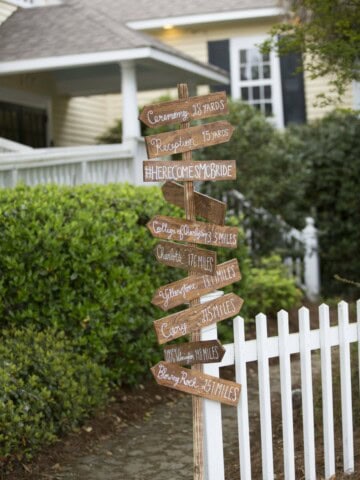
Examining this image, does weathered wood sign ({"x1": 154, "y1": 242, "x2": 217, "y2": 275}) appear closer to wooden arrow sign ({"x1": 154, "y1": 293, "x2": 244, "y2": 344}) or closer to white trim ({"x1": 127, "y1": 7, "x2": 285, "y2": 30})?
wooden arrow sign ({"x1": 154, "y1": 293, "x2": 244, "y2": 344})

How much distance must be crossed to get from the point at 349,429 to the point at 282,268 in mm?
7268

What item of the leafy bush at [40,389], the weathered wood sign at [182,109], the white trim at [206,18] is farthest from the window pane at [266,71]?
the weathered wood sign at [182,109]

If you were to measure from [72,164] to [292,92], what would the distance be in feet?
25.4

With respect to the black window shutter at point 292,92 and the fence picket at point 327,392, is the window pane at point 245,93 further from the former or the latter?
the fence picket at point 327,392

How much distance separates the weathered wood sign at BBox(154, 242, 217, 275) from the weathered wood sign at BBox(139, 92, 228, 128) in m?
0.65

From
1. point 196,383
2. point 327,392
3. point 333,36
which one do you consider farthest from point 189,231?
point 333,36

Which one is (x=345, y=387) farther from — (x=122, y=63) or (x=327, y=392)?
(x=122, y=63)

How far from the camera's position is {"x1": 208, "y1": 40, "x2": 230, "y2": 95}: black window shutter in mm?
18203

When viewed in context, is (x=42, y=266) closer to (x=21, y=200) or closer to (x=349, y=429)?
(x=21, y=200)

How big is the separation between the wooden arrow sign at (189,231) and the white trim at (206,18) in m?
13.4

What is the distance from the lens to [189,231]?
4.58 m

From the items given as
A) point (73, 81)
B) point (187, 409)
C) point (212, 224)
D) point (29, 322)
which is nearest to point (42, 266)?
point (29, 322)

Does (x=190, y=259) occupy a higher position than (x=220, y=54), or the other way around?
(x=220, y=54)

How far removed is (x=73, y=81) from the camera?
1619 centimetres
